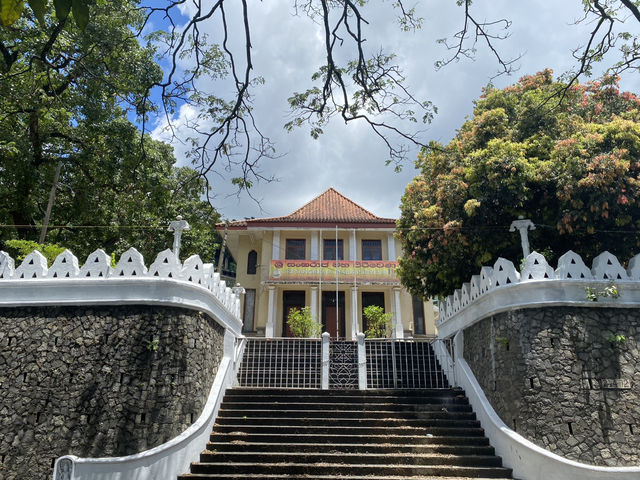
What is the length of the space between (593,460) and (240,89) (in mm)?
7645

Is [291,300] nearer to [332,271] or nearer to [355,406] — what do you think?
[332,271]

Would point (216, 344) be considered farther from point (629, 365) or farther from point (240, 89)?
point (629, 365)

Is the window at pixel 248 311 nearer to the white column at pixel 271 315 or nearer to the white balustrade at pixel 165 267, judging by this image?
the white column at pixel 271 315

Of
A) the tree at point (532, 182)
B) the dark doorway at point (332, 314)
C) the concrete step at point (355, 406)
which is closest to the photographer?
the tree at point (532, 182)

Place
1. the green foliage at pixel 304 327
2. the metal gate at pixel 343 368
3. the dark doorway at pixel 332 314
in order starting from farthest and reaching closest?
1. the dark doorway at pixel 332 314
2. the green foliage at pixel 304 327
3. the metal gate at pixel 343 368

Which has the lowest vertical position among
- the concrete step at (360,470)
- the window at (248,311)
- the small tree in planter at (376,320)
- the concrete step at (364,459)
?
the concrete step at (360,470)

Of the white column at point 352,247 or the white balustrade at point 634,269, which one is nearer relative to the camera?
the white balustrade at point 634,269

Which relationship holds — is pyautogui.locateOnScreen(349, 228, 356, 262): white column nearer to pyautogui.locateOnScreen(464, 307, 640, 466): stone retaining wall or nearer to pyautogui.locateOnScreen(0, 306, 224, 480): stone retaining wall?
pyautogui.locateOnScreen(464, 307, 640, 466): stone retaining wall

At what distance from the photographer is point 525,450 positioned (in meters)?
7.39

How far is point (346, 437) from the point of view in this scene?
8.63m

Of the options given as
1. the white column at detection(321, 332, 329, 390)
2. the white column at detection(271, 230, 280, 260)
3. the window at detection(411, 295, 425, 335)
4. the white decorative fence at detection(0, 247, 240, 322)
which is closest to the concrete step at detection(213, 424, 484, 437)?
the white column at detection(321, 332, 329, 390)

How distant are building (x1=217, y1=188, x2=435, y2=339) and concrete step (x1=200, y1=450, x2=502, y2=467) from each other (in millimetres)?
10941

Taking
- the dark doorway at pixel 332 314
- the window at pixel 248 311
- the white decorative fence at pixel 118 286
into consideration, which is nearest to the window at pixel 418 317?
the dark doorway at pixel 332 314

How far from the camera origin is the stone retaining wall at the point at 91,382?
7309 millimetres
